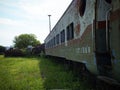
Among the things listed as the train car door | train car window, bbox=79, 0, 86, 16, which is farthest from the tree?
the train car door

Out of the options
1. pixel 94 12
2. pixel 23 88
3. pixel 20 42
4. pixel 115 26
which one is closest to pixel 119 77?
pixel 115 26

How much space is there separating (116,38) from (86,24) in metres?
2.06

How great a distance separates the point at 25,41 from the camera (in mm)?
84125

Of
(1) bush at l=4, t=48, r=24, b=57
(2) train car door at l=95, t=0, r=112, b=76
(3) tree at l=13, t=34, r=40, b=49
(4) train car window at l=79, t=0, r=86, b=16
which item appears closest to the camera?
(2) train car door at l=95, t=0, r=112, b=76

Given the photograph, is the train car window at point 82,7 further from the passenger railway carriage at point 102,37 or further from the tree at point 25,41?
the tree at point 25,41

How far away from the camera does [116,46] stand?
163 inches

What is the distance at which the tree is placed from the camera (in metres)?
83.4

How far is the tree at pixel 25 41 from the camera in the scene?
83.4 metres

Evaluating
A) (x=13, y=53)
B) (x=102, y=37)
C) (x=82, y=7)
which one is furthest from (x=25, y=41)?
(x=102, y=37)

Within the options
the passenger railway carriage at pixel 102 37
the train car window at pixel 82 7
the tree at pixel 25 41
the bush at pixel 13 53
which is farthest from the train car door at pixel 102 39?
the tree at pixel 25 41

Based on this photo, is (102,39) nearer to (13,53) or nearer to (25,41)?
(13,53)

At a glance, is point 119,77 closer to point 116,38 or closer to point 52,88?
point 116,38

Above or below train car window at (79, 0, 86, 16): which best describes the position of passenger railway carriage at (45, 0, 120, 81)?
below

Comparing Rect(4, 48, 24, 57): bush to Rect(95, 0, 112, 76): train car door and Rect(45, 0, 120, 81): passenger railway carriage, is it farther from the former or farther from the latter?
Rect(95, 0, 112, 76): train car door
